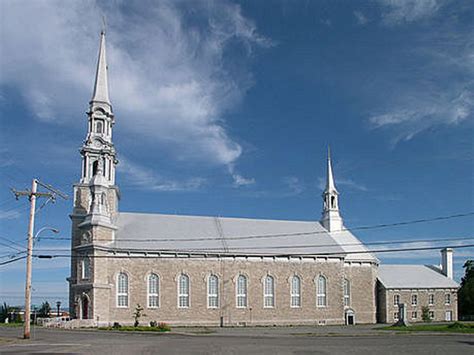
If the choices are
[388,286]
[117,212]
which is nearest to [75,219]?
[117,212]

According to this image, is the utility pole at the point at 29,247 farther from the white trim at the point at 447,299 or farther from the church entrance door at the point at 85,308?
the white trim at the point at 447,299

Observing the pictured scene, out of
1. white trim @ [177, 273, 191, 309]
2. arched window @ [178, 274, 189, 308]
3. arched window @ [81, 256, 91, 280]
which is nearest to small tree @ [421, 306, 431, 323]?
white trim @ [177, 273, 191, 309]

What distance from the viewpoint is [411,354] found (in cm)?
2139

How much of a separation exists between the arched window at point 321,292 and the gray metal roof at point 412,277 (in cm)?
990

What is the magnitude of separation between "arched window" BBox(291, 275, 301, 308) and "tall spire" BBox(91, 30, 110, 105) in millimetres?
29339

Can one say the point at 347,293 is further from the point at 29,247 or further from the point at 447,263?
the point at 29,247

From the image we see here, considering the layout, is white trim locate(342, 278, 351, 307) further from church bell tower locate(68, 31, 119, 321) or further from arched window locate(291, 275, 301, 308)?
church bell tower locate(68, 31, 119, 321)

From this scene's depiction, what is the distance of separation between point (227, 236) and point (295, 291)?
9964 mm

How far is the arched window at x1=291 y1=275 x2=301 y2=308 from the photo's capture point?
5878 cm

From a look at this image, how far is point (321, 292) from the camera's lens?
60.2 meters

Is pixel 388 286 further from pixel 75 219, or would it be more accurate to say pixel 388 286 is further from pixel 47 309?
pixel 47 309

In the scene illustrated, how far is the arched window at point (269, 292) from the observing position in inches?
2272

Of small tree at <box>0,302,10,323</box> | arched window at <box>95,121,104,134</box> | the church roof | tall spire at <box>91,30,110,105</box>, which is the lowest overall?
small tree at <box>0,302,10,323</box>

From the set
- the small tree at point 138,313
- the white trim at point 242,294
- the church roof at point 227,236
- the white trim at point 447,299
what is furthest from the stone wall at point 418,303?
the small tree at point 138,313
